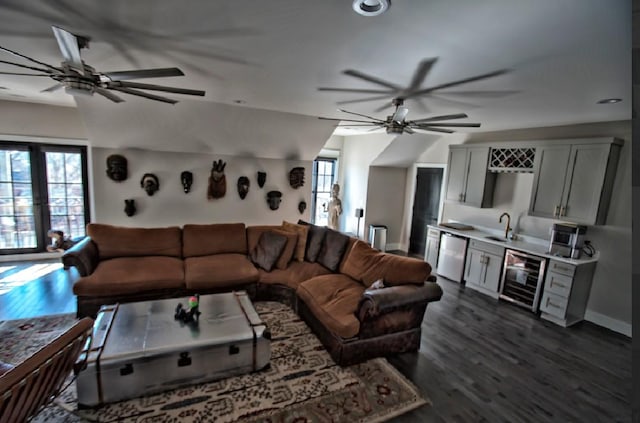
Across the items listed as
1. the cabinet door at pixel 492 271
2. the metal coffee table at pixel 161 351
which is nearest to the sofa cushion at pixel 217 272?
the metal coffee table at pixel 161 351

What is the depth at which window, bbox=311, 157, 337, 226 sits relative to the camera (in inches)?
291

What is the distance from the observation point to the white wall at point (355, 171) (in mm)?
6320

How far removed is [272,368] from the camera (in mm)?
2666

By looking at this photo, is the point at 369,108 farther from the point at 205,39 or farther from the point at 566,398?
the point at 566,398

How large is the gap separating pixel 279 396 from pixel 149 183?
3666 mm

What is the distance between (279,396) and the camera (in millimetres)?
2359

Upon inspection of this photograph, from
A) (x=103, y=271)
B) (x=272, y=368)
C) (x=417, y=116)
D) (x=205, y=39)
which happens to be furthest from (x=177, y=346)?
(x=417, y=116)

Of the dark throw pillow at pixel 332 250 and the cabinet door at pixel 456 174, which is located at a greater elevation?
the cabinet door at pixel 456 174

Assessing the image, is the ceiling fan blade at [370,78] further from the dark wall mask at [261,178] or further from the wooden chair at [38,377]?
the dark wall mask at [261,178]

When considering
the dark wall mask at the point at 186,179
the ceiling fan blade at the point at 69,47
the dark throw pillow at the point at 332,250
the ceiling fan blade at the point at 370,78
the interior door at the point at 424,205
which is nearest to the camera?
the ceiling fan blade at the point at 69,47

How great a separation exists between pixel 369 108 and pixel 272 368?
3031mm

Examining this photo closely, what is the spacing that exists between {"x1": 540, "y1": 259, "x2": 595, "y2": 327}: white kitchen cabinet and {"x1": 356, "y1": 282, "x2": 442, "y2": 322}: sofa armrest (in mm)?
1998

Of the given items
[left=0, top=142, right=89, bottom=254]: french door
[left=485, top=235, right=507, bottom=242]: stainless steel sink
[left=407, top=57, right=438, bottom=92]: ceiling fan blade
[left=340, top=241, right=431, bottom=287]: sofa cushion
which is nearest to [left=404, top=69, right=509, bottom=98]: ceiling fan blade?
[left=407, top=57, right=438, bottom=92]: ceiling fan blade

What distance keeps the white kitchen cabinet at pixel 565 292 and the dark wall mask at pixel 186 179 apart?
5268mm
